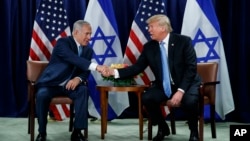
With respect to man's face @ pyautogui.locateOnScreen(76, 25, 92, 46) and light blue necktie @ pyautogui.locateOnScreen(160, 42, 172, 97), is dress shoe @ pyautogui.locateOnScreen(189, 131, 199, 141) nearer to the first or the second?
light blue necktie @ pyautogui.locateOnScreen(160, 42, 172, 97)

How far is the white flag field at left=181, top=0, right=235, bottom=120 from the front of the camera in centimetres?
565

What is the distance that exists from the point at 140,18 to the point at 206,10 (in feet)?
3.04

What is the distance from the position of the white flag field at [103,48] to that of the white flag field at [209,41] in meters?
0.99

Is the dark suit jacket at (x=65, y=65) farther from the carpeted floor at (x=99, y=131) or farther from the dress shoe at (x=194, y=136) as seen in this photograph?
the dress shoe at (x=194, y=136)

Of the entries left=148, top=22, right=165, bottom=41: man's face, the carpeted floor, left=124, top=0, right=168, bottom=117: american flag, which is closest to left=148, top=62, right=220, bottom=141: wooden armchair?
the carpeted floor

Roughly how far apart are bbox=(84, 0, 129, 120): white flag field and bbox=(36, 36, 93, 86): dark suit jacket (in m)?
1.01

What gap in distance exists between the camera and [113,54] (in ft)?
18.9

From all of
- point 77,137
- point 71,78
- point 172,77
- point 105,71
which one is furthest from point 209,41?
point 77,137

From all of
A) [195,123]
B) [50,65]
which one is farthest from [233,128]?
[50,65]

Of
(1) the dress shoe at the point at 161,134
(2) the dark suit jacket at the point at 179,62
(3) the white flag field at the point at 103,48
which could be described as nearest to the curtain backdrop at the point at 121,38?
(3) the white flag field at the point at 103,48

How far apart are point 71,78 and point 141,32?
151 cm

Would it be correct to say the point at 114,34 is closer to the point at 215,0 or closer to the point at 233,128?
the point at 215,0

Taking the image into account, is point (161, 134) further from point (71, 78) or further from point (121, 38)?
point (121, 38)

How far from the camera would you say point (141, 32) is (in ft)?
18.9
